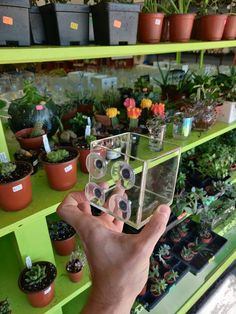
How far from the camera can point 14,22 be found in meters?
0.67

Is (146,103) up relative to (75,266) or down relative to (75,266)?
up

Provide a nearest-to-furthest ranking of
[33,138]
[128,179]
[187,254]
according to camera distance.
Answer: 1. [128,179]
2. [33,138]
3. [187,254]

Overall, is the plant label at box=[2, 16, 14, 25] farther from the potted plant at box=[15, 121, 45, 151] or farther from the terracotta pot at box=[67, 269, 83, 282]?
the terracotta pot at box=[67, 269, 83, 282]

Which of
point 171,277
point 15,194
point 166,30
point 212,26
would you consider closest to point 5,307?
→ point 15,194

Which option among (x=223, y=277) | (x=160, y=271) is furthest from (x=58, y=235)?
(x=223, y=277)

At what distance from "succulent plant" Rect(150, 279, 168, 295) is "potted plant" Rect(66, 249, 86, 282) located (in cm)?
54

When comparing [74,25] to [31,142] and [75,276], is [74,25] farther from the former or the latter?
[75,276]

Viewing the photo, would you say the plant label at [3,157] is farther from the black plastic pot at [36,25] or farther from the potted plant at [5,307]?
the potted plant at [5,307]

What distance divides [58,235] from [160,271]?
70 cm

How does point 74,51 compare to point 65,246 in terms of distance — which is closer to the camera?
point 74,51

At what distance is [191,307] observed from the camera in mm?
1645

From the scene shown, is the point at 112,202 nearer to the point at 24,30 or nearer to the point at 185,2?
the point at 24,30

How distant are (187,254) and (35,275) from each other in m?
0.98

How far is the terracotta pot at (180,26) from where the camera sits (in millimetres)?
1051
